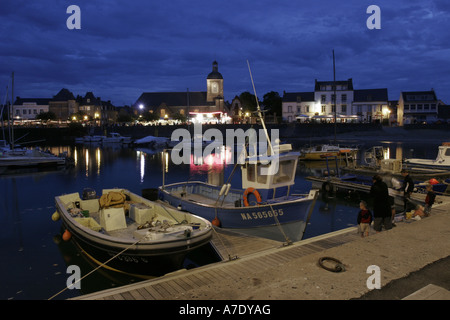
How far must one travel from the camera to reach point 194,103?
405 feet

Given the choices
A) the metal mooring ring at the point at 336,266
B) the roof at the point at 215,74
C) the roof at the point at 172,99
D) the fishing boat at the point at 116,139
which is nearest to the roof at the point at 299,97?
the roof at the point at 215,74

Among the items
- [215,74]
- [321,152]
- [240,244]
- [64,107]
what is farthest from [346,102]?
[64,107]

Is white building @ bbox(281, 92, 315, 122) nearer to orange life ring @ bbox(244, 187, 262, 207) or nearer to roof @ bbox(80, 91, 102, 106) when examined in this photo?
roof @ bbox(80, 91, 102, 106)

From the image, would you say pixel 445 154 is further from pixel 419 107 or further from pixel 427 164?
pixel 419 107

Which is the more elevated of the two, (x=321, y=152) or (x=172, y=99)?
(x=172, y=99)

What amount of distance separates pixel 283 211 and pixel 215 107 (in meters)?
109

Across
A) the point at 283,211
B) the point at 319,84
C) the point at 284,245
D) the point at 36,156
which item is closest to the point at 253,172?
the point at 283,211

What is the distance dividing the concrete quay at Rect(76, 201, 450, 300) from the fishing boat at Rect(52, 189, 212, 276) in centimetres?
169

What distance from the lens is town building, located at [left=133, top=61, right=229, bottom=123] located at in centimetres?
11950

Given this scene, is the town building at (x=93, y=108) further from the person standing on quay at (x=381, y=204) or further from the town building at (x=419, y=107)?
the person standing on quay at (x=381, y=204)

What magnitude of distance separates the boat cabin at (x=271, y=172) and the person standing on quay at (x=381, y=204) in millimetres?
4369

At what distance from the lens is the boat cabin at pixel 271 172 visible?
1450 centimetres

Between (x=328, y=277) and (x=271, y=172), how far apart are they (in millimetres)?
7582
